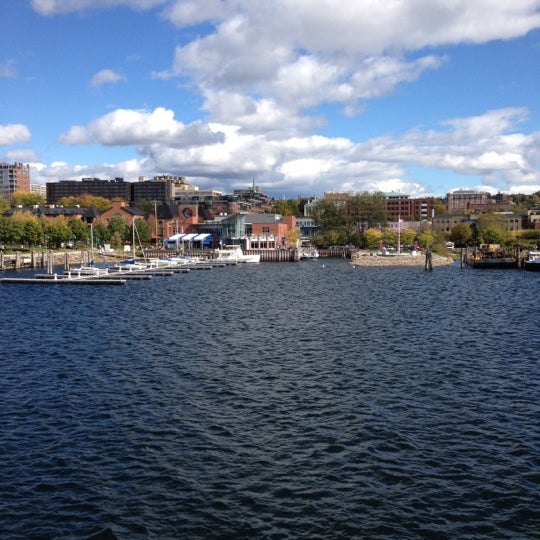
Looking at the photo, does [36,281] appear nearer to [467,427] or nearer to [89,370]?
[89,370]

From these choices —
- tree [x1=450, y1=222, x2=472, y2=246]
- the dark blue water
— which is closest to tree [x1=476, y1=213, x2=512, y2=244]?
tree [x1=450, y1=222, x2=472, y2=246]

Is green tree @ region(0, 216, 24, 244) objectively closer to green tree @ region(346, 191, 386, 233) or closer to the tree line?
the tree line

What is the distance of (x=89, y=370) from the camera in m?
29.1

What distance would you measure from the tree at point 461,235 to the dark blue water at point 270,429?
126434 millimetres

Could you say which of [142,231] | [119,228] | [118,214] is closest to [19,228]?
[119,228]

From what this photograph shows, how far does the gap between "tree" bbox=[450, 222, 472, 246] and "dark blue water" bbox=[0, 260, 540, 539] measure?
12643cm

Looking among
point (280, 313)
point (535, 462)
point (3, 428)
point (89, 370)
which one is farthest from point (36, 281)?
point (535, 462)

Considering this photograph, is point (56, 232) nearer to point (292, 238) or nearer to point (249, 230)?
point (249, 230)

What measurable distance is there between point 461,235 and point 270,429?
15560cm

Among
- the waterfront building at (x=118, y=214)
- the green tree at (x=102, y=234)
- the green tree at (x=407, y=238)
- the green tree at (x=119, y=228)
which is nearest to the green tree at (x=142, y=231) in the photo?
the green tree at (x=119, y=228)

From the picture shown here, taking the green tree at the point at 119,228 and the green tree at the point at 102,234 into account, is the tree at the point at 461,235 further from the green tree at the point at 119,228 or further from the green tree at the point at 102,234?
the green tree at the point at 102,234

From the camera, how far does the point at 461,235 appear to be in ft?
543

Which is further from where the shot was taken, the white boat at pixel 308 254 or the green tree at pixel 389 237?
the green tree at pixel 389 237

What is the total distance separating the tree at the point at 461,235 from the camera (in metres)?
164
